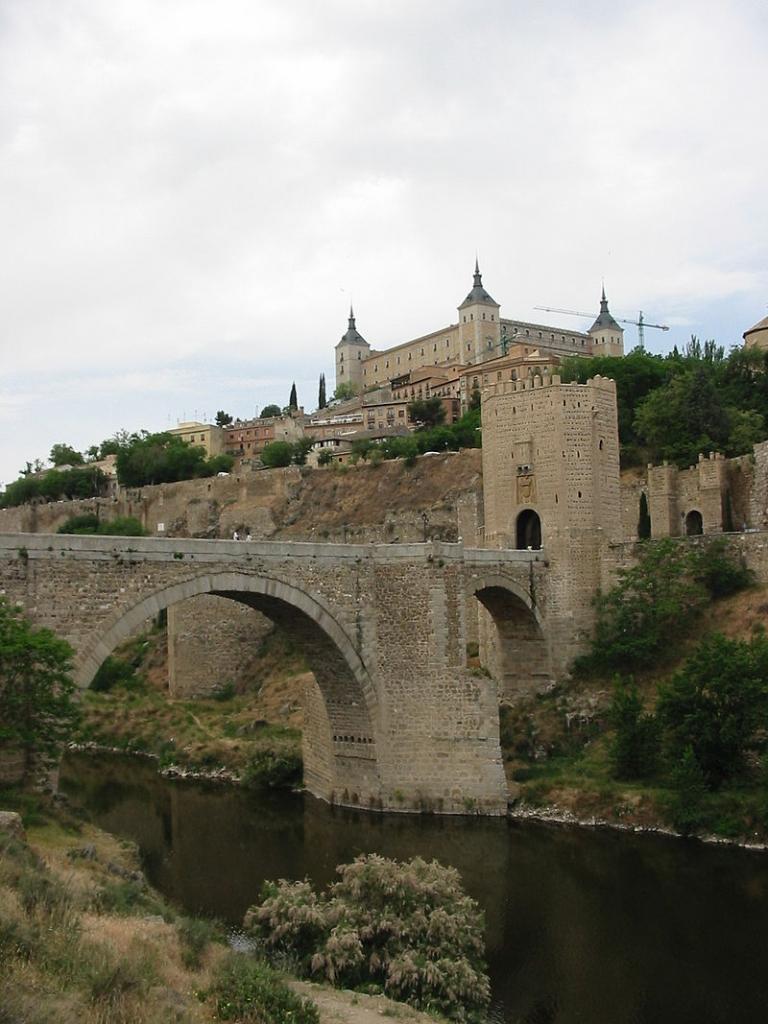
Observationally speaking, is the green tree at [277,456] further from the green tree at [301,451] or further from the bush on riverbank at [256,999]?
the bush on riverbank at [256,999]

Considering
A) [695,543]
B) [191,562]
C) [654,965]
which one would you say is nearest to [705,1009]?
[654,965]

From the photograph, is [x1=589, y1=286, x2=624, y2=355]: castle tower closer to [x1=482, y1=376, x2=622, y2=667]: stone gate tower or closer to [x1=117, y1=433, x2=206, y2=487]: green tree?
[x1=117, y1=433, x2=206, y2=487]: green tree

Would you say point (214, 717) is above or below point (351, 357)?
below

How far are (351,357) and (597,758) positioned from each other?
9856 centimetres

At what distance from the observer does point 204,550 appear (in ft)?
69.7

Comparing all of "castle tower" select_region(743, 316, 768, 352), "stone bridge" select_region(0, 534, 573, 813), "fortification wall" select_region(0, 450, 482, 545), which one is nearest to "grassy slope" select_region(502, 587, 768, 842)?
"stone bridge" select_region(0, 534, 573, 813)

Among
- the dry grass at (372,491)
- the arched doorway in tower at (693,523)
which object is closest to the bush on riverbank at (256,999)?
the arched doorway in tower at (693,523)

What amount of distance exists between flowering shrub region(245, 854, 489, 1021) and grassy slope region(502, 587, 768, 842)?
29.5 feet

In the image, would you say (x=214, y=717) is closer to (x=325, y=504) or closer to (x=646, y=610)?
(x=646, y=610)

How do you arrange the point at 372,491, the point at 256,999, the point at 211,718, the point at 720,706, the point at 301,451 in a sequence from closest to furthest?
1. the point at 256,999
2. the point at 720,706
3. the point at 211,718
4. the point at 372,491
5. the point at 301,451

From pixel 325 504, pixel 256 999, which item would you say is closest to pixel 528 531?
pixel 256 999

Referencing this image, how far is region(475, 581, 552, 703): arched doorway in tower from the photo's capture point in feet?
94.6

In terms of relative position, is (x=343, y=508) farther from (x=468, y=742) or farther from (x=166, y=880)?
(x=166, y=880)

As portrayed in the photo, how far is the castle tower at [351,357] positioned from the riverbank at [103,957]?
4148 inches
